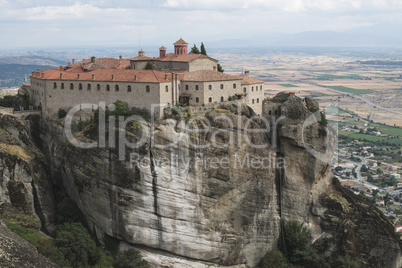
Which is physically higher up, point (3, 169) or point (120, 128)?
point (120, 128)

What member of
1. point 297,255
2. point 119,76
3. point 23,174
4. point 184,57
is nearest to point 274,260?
point 297,255

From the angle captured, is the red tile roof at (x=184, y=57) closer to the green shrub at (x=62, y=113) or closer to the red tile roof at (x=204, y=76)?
the red tile roof at (x=204, y=76)

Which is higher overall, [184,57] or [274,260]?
[184,57]

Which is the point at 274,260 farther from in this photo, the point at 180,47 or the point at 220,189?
the point at 180,47

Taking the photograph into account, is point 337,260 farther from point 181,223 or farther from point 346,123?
point 346,123

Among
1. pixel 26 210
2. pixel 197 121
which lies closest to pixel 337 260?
pixel 197 121

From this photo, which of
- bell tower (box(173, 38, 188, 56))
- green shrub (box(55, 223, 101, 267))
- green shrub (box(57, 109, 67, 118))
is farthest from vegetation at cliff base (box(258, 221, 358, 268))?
green shrub (box(57, 109, 67, 118))

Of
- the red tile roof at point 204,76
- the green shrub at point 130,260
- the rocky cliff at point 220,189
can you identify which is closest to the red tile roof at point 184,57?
the red tile roof at point 204,76
